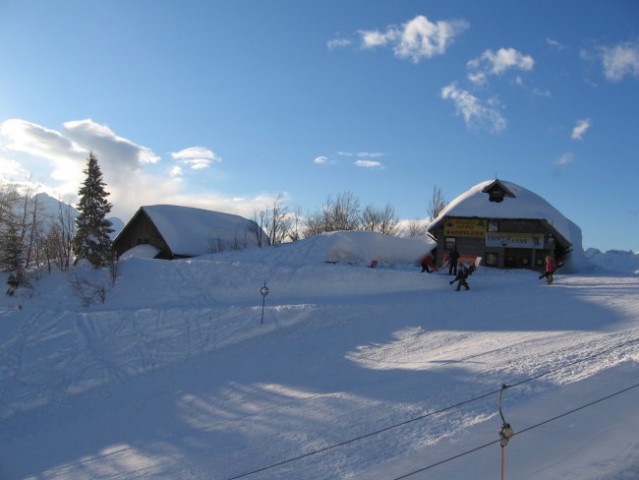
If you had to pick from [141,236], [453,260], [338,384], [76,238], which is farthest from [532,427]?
[141,236]

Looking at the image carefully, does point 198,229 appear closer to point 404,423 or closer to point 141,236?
point 141,236

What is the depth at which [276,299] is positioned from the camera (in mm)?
23312

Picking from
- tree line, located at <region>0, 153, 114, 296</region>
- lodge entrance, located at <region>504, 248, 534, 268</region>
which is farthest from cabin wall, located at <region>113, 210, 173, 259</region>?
lodge entrance, located at <region>504, 248, 534, 268</region>

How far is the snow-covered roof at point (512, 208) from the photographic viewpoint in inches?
1236

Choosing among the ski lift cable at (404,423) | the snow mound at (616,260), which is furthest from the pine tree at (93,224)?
the snow mound at (616,260)

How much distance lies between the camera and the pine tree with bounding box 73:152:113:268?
31.2 metres

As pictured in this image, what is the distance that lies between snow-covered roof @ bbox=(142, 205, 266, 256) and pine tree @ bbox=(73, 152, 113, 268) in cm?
519

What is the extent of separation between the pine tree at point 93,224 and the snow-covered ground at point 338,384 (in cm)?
809

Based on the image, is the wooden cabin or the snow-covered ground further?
the wooden cabin

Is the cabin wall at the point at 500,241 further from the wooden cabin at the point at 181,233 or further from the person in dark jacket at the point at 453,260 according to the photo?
the wooden cabin at the point at 181,233

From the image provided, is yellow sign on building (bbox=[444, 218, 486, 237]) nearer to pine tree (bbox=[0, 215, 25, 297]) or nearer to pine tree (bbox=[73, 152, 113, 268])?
pine tree (bbox=[73, 152, 113, 268])

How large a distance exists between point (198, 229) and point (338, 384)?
32201 mm

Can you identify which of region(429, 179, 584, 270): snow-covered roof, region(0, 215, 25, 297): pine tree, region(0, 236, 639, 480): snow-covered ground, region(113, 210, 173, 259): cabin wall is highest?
region(429, 179, 584, 270): snow-covered roof

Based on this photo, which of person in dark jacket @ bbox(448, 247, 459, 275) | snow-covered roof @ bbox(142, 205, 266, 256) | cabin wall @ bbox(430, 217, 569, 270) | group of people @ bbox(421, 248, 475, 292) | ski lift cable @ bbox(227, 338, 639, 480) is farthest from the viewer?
snow-covered roof @ bbox(142, 205, 266, 256)
